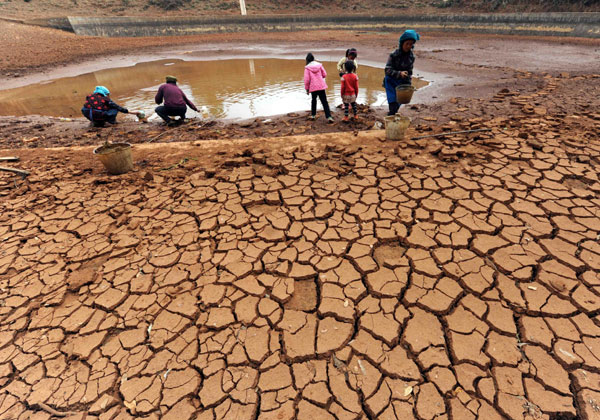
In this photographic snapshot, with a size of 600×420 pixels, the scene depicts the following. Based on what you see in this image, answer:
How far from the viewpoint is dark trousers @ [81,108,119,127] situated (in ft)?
19.0

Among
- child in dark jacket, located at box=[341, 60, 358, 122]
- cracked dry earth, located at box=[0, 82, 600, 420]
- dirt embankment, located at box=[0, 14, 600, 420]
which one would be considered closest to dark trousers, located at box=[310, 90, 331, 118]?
child in dark jacket, located at box=[341, 60, 358, 122]

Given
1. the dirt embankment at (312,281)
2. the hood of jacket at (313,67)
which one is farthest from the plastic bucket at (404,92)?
the hood of jacket at (313,67)

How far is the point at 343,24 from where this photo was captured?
71.6ft

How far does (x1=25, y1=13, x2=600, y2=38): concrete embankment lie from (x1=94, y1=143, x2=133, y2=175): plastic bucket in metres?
21.2

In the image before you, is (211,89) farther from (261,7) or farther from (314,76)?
(261,7)

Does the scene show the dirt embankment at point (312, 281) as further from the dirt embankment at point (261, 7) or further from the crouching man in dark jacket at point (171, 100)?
the dirt embankment at point (261, 7)

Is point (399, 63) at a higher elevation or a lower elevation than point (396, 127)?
higher

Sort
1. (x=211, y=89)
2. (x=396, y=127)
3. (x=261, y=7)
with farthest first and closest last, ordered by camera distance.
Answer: (x=261, y=7), (x=211, y=89), (x=396, y=127)

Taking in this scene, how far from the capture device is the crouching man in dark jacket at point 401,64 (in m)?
4.16

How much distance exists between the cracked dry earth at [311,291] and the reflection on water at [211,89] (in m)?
3.93

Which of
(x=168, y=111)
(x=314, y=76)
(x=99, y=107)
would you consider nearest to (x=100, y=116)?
(x=99, y=107)

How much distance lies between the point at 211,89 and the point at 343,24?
18.1 metres

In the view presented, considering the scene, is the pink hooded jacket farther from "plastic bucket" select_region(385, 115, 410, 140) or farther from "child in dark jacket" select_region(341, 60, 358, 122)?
"plastic bucket" select_region(385, 115, 410, 140)

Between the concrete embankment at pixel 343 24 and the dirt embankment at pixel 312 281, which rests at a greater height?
the concrete embankment at pixel 343 24
